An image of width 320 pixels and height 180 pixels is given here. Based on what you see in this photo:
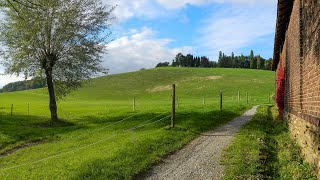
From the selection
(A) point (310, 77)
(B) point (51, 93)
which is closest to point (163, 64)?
(B) point (51, 93)

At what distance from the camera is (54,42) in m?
25.7

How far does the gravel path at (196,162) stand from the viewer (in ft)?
32.1

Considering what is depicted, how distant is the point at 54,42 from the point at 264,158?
19.4 metres

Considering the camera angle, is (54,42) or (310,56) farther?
(54,42)

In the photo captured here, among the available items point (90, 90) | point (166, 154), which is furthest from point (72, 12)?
point (90, 90)

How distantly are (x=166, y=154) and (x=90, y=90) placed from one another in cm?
8773

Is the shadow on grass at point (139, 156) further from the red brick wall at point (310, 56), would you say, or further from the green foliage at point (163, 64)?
the green foliage at point (163, 64)

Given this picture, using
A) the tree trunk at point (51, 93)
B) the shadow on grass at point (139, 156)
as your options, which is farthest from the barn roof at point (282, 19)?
the tree trunk at point (51, 93)

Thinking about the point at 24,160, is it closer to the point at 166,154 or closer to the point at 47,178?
the point at 47,178

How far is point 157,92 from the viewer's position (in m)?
83.9

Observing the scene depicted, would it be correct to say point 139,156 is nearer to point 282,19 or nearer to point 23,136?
point 23,136

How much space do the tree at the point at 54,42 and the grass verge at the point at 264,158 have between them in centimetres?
1527

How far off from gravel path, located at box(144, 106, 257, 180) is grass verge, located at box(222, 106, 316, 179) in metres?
0.36

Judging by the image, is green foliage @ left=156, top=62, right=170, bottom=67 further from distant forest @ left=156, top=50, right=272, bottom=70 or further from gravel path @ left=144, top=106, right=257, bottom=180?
gravel path @ left=144, top=106, right=257, bottom=180
